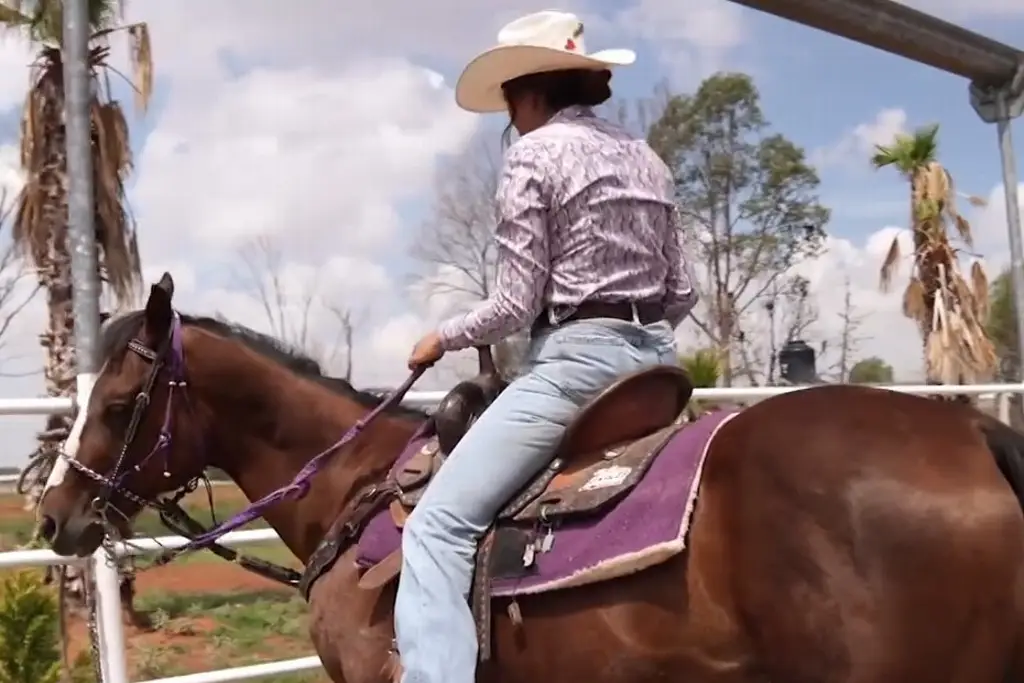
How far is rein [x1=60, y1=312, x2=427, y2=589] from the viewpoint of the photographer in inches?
128

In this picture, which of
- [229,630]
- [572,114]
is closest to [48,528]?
[572,114]

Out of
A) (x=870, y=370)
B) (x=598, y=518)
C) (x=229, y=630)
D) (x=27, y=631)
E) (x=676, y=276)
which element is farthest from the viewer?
(x=870, y=370)

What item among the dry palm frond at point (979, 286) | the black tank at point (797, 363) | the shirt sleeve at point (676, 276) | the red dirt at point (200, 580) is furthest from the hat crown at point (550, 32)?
the dry palm frond at point (979, 286)

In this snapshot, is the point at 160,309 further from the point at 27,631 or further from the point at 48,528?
the point at 27,631

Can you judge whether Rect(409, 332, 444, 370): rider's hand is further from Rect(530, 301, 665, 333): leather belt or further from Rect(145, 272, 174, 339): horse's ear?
Rect(145, 272, 174, 339): horse's ear

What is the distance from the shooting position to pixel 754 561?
7.82 ft

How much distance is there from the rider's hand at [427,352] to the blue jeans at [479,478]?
32cm

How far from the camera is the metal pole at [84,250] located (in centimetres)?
385

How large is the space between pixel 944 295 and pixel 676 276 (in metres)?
12.9

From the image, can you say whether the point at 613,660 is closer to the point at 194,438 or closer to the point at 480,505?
the point at 480,505

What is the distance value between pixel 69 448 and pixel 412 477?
3.73 ft

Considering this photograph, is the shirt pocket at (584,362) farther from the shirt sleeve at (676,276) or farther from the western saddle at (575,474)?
the shirt sleeve at (676,276)

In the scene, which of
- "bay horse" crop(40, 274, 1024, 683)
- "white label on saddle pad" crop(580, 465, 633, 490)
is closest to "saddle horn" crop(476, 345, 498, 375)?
"bay horse" crop(40, 274, 1024, 683)

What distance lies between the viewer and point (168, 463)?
333 centimetres
